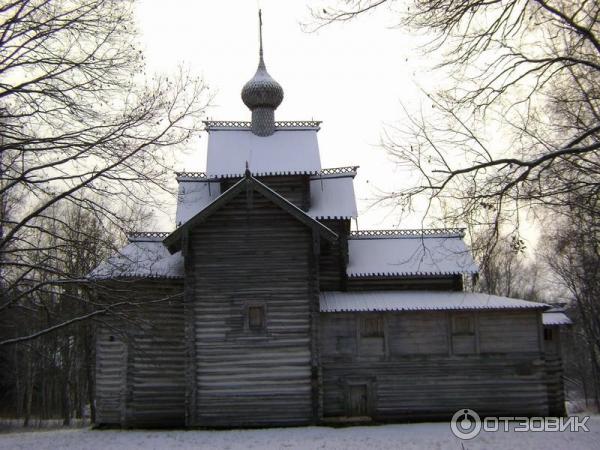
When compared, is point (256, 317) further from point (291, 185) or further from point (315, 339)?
point (291, 185)

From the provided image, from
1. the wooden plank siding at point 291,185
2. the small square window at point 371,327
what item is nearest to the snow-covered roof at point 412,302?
the small square window at point 371,327

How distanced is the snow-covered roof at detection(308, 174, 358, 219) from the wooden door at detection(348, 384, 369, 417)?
6833mm

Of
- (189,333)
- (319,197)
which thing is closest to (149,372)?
(189,333)

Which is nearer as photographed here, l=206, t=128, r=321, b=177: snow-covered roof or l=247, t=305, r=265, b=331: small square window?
l=247, t=305, r=265, b=331: small square window

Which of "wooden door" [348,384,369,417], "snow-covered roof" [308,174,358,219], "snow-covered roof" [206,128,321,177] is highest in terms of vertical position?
"snow-covered roof" [206,128,321,177]

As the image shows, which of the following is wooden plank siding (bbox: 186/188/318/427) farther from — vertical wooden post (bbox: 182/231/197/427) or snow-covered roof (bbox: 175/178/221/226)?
snow-covered roof (bbox: 175/178/221/226)

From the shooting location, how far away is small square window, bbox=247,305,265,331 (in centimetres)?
2042

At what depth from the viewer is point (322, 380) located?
68.5 ft

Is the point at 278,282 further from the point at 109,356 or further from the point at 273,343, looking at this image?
the point at 109,356

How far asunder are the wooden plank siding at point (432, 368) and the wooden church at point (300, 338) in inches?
1.5

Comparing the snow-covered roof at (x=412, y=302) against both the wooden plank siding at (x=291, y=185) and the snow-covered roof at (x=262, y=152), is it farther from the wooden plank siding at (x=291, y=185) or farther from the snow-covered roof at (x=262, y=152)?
the snow-covered roof at (x=262, y=152)

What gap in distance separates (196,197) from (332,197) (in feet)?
20.1

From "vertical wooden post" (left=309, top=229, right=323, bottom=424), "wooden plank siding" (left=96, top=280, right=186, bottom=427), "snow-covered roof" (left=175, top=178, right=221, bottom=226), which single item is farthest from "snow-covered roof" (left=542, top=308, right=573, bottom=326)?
"snow-covered roof" (left=175, top=178, right=221, bottom=226)

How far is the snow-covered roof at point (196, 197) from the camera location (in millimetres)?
25227
